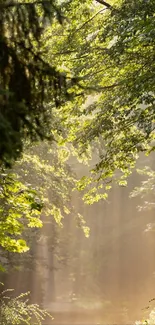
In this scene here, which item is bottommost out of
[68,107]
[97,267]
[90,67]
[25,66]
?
[25,66]

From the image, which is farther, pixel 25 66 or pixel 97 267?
pixel 97 267

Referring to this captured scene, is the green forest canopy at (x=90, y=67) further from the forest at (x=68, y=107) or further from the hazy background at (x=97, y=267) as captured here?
the hazy background at (x=97, y=267)

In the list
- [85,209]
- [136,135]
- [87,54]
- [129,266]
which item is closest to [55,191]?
[136,135]

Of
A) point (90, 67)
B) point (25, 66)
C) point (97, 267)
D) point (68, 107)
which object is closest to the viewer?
point (25, 66)

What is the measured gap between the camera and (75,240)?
30609 mm

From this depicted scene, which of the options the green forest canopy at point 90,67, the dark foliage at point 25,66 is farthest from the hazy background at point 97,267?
the dark foliage at point 25,66

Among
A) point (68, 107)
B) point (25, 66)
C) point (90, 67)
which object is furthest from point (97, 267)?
point (25, 66)

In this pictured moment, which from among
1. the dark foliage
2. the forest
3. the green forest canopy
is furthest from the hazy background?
the dark foliage

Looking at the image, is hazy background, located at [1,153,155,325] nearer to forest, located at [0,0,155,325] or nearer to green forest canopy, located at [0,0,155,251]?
forest, located at [0,0,155,325]

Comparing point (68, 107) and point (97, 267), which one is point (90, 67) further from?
point (97, 267)

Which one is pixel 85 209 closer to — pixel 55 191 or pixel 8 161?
pixel 55 191

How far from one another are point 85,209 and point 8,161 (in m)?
33.2

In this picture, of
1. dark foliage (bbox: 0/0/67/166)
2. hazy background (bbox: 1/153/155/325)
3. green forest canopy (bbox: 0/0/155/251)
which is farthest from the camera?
hazy background (bbox: 1/153/155/325)

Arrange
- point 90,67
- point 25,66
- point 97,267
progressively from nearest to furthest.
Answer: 1. point 25,66
2. point 90,67
3. point 97,267
